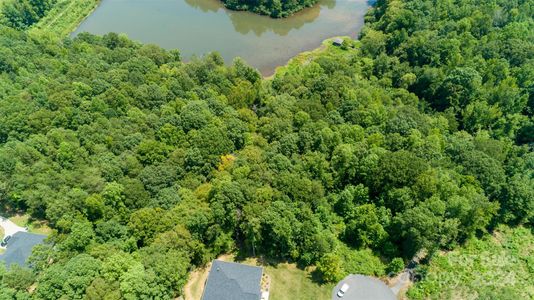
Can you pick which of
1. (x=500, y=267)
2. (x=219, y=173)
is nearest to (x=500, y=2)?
(x=500, y=267)

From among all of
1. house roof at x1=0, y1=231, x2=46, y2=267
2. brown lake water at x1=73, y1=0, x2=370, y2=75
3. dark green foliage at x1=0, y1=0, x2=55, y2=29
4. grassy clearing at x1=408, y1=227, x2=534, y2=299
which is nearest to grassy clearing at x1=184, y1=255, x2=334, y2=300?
grassy clearing at x1=408, y1=227, x2=534, y2=299

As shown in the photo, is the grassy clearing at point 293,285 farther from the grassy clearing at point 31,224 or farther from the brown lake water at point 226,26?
the brown lake water at point 226,26

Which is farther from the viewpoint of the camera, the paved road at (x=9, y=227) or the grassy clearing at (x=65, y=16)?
the grassy clearing at (x=65, y=16)

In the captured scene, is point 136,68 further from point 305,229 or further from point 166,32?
point 305,229

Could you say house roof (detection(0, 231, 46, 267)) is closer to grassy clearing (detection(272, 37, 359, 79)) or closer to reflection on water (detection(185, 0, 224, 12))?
grassy clearing (detection(272, 37, 359, 79))

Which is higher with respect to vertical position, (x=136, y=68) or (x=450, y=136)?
(x=136, y=68)

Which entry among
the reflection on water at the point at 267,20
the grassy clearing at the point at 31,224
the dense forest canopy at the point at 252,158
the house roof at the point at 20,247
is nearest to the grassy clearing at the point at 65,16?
the dense forest canopy at the point at 252,158
